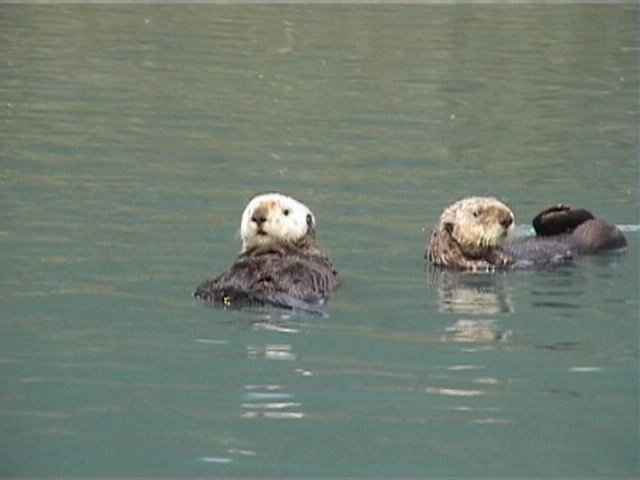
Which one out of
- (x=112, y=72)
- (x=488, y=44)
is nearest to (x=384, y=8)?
(x=488, y=44)

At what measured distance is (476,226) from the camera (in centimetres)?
966

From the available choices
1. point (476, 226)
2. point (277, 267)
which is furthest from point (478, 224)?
point (277, 267)

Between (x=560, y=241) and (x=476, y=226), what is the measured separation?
46 cm

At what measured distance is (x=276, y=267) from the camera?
27.5 ft

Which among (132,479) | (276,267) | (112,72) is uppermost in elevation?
(112,72)

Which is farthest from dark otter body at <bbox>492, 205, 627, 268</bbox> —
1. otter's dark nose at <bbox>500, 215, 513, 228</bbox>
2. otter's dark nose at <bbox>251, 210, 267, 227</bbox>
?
otter's dark nose at <bbox>251, 210, 267, 227</bbox>

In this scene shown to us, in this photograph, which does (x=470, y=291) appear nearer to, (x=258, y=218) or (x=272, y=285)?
(x=258, y=218)

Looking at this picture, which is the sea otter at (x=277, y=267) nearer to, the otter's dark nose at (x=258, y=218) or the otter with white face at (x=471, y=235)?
the otter's dark nose at (x=258, y=218)

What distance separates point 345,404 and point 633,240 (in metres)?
3.62

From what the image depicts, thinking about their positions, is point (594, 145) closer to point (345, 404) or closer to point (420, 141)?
point (420, 141)

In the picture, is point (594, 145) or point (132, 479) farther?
point (594, 145)

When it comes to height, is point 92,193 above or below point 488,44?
below

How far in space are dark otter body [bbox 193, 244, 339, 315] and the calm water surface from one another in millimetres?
85

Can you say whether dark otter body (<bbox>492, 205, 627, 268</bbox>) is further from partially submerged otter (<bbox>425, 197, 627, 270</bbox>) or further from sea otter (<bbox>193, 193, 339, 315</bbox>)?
sea otter (<bbox>193, 193, 339, 315</bbox>)
